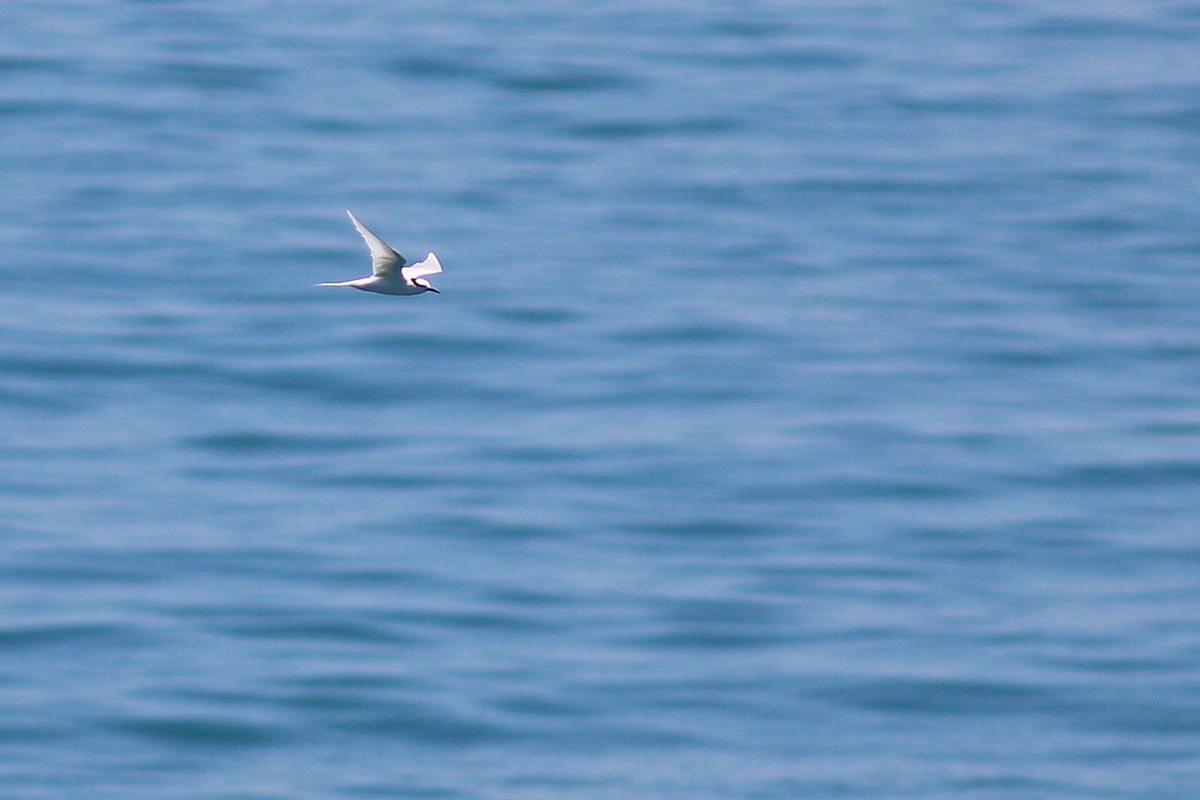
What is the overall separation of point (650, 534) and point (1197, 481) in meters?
4.50

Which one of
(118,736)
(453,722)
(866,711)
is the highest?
(866,711)

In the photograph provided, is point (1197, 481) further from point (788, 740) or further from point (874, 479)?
point (788, 740)

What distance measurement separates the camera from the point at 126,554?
21109mm

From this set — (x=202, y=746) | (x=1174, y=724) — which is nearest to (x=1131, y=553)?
(x=1174, y=724)

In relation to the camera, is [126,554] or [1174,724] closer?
[1174,724]

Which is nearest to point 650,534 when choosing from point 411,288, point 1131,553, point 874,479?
point 874,479

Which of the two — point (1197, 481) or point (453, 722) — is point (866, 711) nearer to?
point (453, 722)

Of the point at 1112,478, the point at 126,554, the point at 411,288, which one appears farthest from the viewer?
the point at 1112,478

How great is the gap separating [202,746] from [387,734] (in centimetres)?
119

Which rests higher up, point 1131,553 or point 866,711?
point 1131,553

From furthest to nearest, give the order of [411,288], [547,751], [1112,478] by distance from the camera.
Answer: [1112,478] → [547,751] → [411,288]

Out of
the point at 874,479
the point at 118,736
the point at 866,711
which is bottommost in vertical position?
the point at 118,736

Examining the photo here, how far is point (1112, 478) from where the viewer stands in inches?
887

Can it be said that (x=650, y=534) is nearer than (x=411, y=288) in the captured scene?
No
